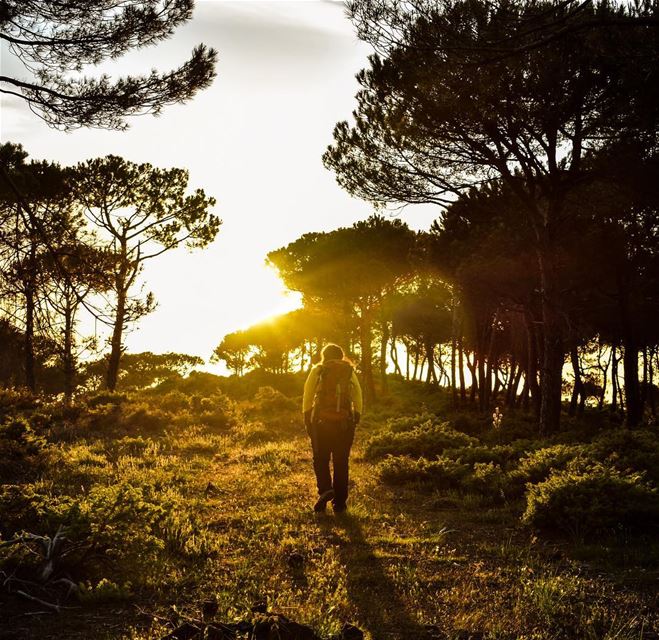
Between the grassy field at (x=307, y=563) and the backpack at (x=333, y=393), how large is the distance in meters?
1.24

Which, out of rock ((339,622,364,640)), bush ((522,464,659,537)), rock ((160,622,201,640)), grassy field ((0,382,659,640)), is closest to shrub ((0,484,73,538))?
grassy field ((0,382,659,640))

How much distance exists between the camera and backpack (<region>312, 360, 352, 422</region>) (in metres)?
7.82

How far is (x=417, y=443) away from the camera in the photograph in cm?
1239

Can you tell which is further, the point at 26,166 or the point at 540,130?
the point at 26,166

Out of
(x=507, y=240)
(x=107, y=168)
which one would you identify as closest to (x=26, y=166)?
(x=107, y=168)

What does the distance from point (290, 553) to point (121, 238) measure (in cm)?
2289

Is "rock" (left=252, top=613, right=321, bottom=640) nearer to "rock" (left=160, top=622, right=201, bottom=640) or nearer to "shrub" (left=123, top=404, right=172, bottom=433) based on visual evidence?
"rock" (left=160, top=622, right=201, bottom=640)

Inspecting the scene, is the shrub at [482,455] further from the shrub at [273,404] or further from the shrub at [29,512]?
the shrub at [273,404]

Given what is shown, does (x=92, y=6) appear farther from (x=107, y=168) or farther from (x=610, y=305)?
(x=610, y=305)

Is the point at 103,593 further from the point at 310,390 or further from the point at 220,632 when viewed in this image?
the point at 310,390

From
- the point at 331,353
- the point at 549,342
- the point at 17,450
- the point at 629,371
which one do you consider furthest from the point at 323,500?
the point at 629,371

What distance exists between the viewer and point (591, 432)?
1523 centimetres

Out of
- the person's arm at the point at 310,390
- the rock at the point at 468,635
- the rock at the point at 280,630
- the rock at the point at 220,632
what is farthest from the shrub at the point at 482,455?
the rock at the point at 220,632

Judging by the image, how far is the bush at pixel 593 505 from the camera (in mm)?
6301
